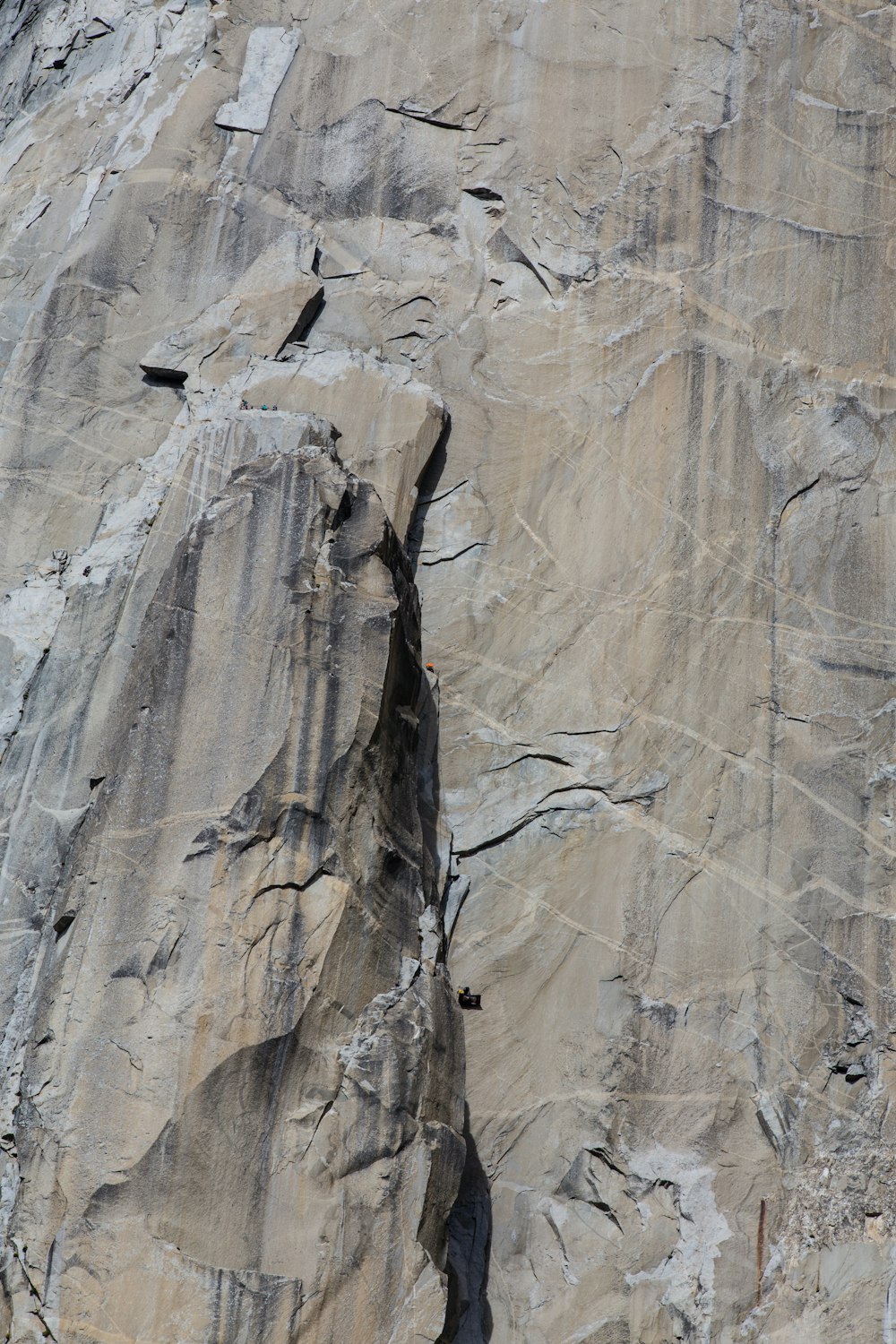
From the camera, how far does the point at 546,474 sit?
13.1 meters

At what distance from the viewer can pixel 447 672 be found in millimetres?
12633

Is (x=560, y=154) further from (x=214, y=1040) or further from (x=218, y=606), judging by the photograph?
(x=214, y=1040)

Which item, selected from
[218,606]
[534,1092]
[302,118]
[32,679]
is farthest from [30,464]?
[534,1092]

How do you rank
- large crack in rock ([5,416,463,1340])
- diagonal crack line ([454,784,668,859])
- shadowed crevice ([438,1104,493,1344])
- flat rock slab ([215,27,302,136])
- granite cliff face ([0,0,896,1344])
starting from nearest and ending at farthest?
large crack in rock ([5,416,463,1340]) → granite cliff face ([0,0,896,1344]) → shadowed crevice ([438,1104,493,1344]) → diagonal crack line ([454,784,668,859]) → flat rock slab ([215,27,302,136])

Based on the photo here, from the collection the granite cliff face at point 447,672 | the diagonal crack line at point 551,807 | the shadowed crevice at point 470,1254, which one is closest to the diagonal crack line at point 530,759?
the granite cliff face at point 447,672

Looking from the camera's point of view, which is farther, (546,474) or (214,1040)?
(546,474)

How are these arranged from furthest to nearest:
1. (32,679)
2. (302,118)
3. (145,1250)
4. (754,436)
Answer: (302,118) < (754,436) < (32,679) < (145,1250)

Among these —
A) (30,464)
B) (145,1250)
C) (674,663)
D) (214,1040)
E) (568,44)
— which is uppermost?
(568,44)

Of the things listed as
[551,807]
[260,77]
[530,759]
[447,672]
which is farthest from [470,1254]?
[260,77]

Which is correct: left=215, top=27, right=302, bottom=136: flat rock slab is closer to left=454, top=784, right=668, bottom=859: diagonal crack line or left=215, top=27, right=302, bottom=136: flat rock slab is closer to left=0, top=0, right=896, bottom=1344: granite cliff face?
left=0, top=0, right=896, bottom=1344: granite cliff face

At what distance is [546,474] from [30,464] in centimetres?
397

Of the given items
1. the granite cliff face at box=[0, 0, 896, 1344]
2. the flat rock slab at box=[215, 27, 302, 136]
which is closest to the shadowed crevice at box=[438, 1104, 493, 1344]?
the granite cliff face at box=[0, 0, 896, 1344]

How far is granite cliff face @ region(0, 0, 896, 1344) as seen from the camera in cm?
1032

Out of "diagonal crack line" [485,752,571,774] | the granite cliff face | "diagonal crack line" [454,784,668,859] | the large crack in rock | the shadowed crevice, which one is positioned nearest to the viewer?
the large crack in rock
